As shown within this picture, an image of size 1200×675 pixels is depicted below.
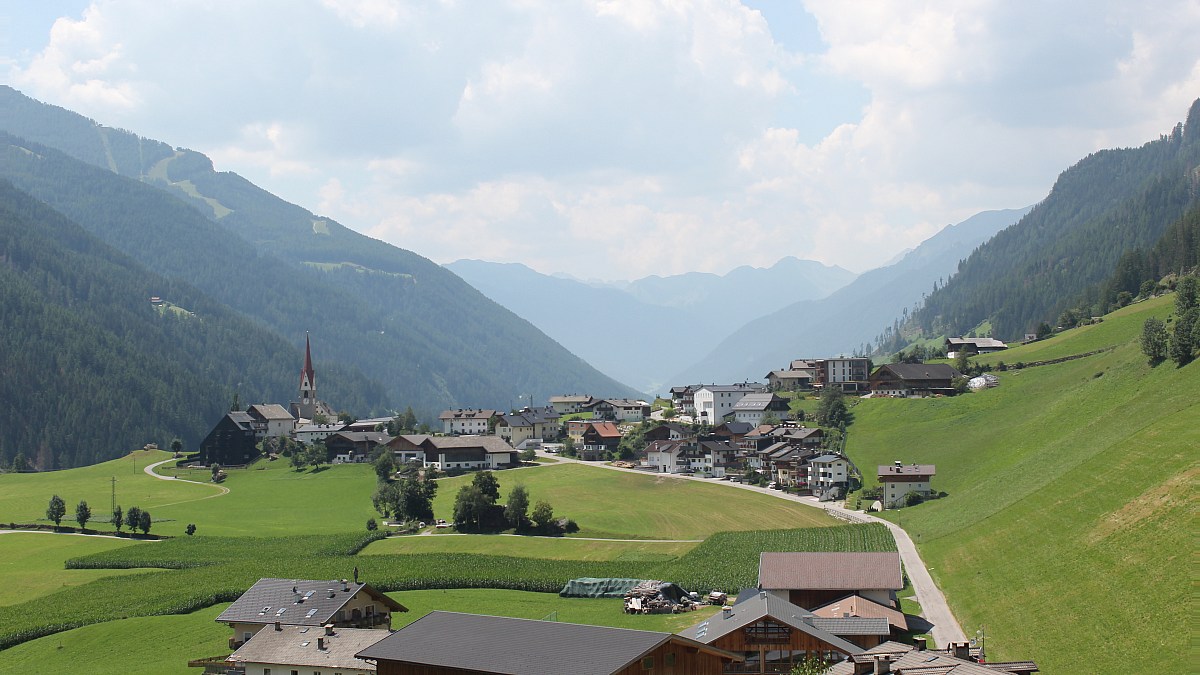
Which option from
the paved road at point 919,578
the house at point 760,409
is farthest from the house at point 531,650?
the house at point 760,409

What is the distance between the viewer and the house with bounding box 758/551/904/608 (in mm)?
57125

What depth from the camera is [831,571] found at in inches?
2334

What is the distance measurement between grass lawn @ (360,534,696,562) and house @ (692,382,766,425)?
63.5 m

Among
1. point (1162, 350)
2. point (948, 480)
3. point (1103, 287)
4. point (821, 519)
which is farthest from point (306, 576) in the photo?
point (1103, 287)

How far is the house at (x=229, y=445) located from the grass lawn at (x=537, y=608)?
281 ft

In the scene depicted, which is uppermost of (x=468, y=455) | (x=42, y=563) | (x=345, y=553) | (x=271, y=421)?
(x=271, y=421)

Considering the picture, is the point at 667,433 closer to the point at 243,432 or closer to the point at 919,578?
the point at 243,432

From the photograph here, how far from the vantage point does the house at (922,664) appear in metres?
34.5

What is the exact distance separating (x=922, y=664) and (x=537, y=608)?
110ft

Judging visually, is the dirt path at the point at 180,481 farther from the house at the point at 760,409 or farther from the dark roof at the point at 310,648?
the dark roof at the point at 310,648

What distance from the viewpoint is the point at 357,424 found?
16362 centimetres

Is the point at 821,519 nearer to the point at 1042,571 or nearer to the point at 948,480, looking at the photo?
the point at 948,480

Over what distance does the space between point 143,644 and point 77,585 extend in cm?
2286

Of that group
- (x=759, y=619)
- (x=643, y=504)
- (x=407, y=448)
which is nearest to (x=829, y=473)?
(x=643, y=504)
